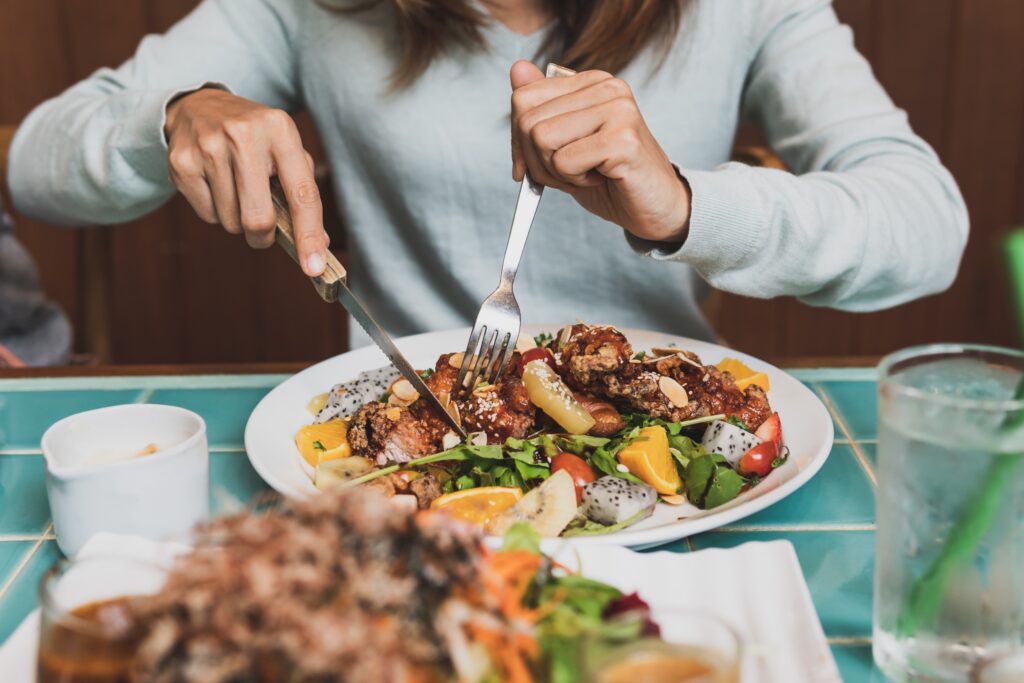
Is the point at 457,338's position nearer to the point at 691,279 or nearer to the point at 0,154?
the point at 691,279

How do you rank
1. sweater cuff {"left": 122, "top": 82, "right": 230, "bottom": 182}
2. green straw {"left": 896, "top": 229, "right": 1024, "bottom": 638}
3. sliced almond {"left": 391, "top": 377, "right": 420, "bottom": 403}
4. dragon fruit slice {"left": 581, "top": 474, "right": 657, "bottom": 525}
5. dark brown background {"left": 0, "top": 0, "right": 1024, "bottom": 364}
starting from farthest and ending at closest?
dark brown background {"left": 0, "top": 0, "right": 1024, "bottom": 364} → sweater cuff {"left": 122, "top": 82, "right": 230, "bottom": 182} → sliced almond {"left": 391, "top": 377, "right": 420, "bottom": 403} → dragon fruit slice {"left": 581, "top": 474, "right": 657, "bottom": 525} → green straw {"left": 896, "top": 229, "right": 1024, "bottom": 638}

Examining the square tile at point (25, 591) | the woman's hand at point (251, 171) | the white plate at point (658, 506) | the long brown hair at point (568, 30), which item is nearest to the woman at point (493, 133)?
the long brown hair at point (568, 30)

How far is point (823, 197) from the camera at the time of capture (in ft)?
4.61

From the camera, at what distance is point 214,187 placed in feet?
4.27

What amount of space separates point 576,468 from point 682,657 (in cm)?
52

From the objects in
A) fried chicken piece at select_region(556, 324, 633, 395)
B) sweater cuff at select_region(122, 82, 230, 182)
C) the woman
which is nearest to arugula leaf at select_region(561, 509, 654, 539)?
fried chicken piece at select_region(556, 324, 633, 395)

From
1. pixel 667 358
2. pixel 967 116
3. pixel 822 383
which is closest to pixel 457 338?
pixel 667 358

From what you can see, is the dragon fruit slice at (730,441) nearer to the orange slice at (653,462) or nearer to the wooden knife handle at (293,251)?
the orange slice at (653,462)

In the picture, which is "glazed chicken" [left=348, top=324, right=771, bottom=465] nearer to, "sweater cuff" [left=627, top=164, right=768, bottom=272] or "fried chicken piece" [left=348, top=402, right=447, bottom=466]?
"fried chicken piece" [left=348, top=402, right=447, bottom=466]

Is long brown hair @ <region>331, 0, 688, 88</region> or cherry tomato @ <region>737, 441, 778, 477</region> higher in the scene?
long brown hair @ <region>331, 0, 688, 88</region>

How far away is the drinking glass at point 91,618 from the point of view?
52 centimetres

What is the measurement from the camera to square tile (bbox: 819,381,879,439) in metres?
1.27

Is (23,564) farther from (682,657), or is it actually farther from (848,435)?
(848,435)

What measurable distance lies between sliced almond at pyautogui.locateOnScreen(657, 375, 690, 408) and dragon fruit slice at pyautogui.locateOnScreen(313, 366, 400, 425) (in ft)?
1.11
